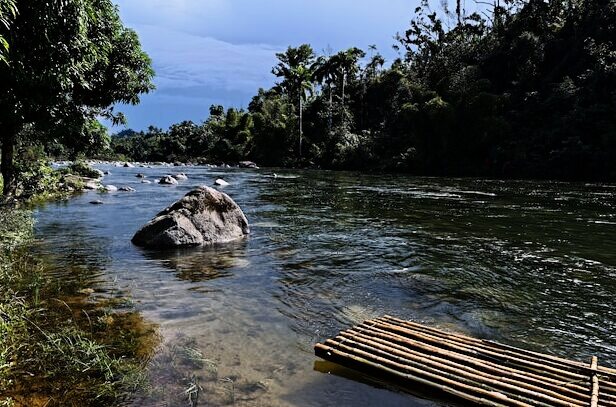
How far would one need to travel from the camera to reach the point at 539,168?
3869cm

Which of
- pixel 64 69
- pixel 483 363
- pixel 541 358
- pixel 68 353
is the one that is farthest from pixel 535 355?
pixel 64 69

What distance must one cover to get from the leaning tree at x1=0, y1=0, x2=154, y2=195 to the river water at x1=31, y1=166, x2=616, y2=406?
3254mm

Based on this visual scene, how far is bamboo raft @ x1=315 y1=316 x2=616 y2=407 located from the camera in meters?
4.05

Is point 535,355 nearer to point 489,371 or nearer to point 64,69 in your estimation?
point 489,371

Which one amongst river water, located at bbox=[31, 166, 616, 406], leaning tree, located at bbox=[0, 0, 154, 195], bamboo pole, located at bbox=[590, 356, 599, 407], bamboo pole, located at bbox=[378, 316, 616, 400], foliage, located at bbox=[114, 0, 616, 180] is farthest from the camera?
foliage, located at bbox=[114, 0, 616, 180]

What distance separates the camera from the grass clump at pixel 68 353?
4.17 metres

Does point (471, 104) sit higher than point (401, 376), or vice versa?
point (471, 104)

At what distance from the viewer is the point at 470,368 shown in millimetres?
4562

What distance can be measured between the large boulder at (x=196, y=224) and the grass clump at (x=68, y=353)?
13.7 ft

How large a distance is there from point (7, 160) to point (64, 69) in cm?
778

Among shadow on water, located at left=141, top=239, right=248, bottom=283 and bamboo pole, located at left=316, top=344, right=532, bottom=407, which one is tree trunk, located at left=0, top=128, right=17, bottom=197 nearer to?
shadow on water, located at left=141, top=239, right=248, bottom=283

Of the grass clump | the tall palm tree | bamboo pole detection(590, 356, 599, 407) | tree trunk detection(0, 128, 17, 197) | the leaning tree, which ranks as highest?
the tall palm tree

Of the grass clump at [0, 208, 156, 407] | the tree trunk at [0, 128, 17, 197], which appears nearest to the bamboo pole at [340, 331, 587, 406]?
the grass clump at [0, 208, 156, 407]

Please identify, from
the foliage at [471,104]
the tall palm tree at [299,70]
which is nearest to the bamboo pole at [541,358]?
the foliage at [471,104]
